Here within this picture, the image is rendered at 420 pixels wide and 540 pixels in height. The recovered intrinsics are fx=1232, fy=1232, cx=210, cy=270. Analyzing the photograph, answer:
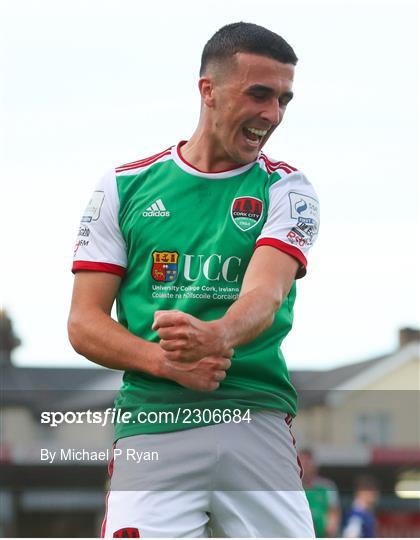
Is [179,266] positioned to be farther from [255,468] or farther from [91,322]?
[255,468]

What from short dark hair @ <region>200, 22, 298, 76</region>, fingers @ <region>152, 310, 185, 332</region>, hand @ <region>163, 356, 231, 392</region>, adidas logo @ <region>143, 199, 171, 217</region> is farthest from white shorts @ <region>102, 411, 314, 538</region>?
short dark hair @ <region>200, 22, 298, 76</region>

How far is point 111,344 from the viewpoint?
12.8 feet

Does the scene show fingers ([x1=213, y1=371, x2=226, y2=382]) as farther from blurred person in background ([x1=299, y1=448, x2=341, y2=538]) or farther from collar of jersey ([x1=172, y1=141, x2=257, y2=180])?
blurred person in background ([x1=299, y1=448, x2=341, y2=538])

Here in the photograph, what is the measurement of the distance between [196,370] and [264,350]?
34cm

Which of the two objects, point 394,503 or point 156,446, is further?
point 394,503

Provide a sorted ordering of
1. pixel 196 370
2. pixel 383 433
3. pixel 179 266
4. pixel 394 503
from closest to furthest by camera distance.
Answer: pixel 196 370 < pixel 179 266 < pixel 394 503 < pixel 383 433

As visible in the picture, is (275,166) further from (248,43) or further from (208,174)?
(248,43)

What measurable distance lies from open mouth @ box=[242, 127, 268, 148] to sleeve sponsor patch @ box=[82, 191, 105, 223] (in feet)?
1.75

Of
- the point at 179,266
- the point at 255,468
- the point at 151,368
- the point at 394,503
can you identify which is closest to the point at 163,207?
the point at 179,266

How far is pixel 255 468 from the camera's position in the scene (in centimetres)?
398

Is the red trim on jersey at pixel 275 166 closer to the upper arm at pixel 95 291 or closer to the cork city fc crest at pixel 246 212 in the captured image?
the cork city fc crest at pixel 246 212

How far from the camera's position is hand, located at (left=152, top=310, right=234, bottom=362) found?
12.0 feet

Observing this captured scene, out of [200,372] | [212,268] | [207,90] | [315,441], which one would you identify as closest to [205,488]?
[200,372]

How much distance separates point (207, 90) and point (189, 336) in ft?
3.31
